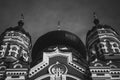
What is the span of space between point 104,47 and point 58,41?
17.7 ft

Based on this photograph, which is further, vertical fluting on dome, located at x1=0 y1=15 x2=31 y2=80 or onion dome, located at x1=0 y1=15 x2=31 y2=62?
onion dome, located at x1=0 y1=15 x2=31 y2=62

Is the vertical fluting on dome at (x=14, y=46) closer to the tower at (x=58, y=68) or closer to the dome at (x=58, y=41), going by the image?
the dome at (x=58, y=41)

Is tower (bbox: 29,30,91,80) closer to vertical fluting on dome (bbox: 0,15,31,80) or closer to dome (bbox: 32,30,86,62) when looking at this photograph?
vertical fluting on dome (bbox: 0,15,31,80)

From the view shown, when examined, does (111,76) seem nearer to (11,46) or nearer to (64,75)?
(64,75)

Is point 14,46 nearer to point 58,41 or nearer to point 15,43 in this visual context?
point 15,43

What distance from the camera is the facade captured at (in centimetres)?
1861

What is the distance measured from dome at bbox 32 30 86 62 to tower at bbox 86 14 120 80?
4.88 ft

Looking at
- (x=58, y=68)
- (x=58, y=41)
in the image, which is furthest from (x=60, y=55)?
(x=58, y=41)

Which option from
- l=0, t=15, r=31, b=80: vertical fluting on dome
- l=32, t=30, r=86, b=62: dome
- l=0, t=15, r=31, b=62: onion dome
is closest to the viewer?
l=0, t=15, r=31, b=80: vertical fluting on dome

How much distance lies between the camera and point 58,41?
27.4 meters

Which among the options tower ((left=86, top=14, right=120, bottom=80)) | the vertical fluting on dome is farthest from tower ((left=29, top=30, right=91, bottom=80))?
the vertical fluting on dome

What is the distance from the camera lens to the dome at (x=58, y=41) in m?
27.4

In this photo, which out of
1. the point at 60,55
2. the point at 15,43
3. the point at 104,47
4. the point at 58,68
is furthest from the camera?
the point at 15,43

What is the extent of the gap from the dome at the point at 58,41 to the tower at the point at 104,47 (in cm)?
149
